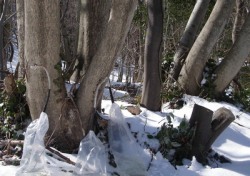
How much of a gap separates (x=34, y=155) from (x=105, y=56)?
0.96 metres

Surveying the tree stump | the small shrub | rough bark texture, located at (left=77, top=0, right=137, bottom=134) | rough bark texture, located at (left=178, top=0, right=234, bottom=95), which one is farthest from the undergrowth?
rough bark texture, located at (left=178, top=0, right=234, bottom=95)

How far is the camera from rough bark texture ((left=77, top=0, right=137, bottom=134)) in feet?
9.55

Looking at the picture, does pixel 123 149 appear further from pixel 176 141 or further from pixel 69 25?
pixel 69 25

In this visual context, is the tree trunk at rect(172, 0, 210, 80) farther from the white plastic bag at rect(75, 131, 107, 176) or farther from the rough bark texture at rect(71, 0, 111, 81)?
the white plastic bag at rect(75, 131, 107, 176)

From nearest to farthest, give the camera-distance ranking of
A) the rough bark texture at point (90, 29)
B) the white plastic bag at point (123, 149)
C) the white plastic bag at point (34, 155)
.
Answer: the white plastic bag at point (34, 155) → the white plastic bag at point (123, 149) → the rough bark texture at point (90, 29)

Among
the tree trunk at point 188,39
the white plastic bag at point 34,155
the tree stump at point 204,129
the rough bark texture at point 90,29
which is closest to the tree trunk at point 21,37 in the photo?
the rough bark texture at point 90,29

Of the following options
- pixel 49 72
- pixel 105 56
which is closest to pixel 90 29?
pixel 105 56

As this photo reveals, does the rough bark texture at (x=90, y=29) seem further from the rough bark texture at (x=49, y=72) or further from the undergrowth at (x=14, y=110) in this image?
the undergrowth at (x=14, y=110)

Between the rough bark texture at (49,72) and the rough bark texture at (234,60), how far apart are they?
2.37 meters

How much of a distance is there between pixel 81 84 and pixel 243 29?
95.8 inches

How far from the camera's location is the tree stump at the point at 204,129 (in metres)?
3.77

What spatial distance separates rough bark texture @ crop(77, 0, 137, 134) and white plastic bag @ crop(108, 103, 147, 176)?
0.22m

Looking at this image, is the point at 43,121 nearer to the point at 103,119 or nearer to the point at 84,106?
the point at 84,106

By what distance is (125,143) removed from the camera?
10.9ft
